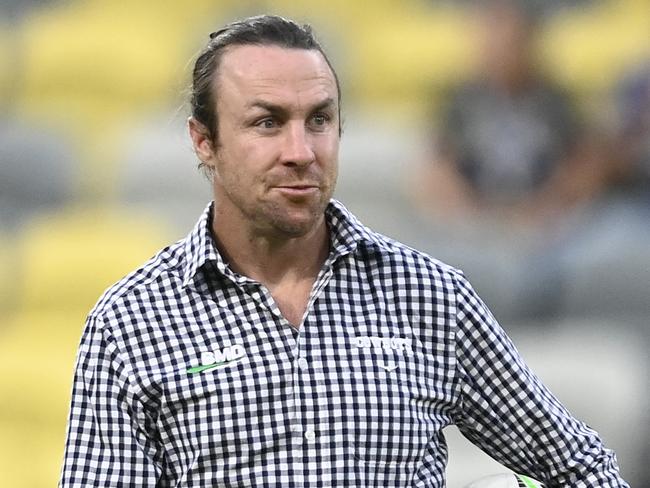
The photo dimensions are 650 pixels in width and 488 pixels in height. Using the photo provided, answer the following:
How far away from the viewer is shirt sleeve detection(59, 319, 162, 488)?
155cm

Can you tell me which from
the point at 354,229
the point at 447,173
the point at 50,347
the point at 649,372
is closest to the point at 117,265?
the point at 50,347

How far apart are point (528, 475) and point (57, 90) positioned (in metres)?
2.37

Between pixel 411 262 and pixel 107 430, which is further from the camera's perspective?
pixel 411 262

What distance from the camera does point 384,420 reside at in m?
1.58

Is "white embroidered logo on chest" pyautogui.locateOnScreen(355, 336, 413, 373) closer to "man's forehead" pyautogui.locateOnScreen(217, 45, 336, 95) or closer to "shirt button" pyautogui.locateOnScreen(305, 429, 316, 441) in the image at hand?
"shirt button" pyautogui.locateOnScreen(305, 429, 316, 441)

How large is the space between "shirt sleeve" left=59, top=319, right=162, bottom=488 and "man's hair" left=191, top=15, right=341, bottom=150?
32cm

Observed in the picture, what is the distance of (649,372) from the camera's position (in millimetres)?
3107

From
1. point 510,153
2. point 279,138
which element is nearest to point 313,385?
point 279,138

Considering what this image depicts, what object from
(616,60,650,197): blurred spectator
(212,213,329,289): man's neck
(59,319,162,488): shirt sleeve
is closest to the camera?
(59,319,162,488): shirt sleeve

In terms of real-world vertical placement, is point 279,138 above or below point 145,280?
above

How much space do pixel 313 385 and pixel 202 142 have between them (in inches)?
14.2

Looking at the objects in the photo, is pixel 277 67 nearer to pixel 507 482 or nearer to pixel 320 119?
pixel 320 119

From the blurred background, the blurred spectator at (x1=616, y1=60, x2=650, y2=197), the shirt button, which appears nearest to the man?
the shirt button

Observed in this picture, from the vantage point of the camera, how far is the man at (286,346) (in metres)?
1.56
